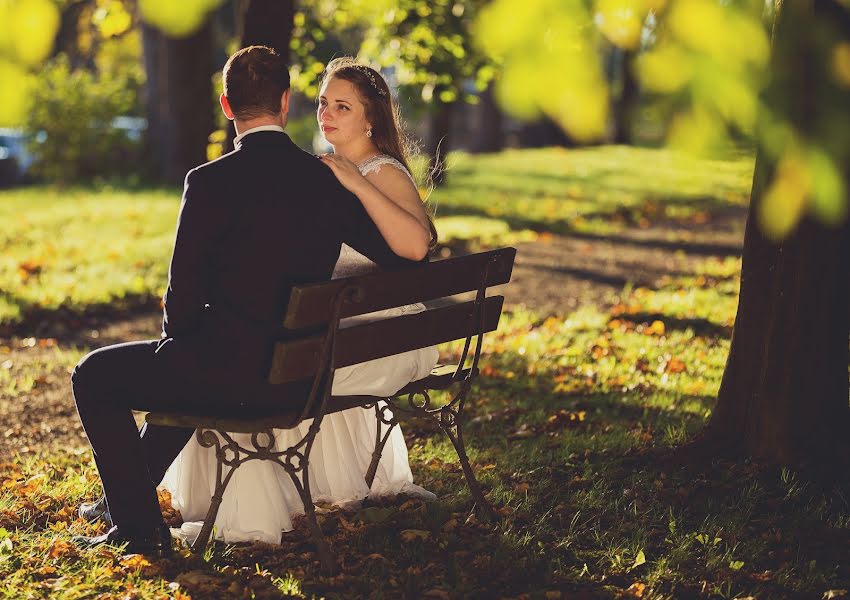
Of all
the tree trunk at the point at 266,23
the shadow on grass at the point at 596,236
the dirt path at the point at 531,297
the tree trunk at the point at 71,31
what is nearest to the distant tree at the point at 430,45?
the dirt path at the point at 531,297

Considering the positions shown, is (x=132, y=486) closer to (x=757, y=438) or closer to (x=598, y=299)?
(x=757, y=438)

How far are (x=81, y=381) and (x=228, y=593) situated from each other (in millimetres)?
911

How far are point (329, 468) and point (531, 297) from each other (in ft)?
18.2

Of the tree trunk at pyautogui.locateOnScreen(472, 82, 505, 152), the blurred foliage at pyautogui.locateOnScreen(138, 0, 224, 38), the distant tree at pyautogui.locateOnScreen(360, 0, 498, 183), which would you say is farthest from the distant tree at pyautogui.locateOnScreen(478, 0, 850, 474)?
the tree trunk at pyautogui.locateOnScreen(472, 82, 505, 152)

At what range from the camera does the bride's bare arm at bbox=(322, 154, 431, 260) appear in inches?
156

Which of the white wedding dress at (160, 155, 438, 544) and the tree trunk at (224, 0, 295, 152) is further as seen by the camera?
the tree trunk at (224, 0, 295, 152)

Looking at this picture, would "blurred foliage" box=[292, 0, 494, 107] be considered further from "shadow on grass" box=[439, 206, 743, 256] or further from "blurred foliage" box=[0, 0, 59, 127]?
"blurred foliage" box=[0, 0, 59, 127]

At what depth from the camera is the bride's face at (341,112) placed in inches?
176

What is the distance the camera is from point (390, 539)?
4.19 metres

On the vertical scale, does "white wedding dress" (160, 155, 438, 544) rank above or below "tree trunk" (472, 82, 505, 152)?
below

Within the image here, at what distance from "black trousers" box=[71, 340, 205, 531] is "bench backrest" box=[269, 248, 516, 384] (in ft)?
1.39

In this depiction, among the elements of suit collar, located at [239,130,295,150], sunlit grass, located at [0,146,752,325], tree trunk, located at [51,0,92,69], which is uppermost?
tree trunk, located at [51,0,92,69]

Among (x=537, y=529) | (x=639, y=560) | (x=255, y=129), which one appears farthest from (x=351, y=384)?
(x=639, y=560)

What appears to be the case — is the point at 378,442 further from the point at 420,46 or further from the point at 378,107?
the point at 420,46
